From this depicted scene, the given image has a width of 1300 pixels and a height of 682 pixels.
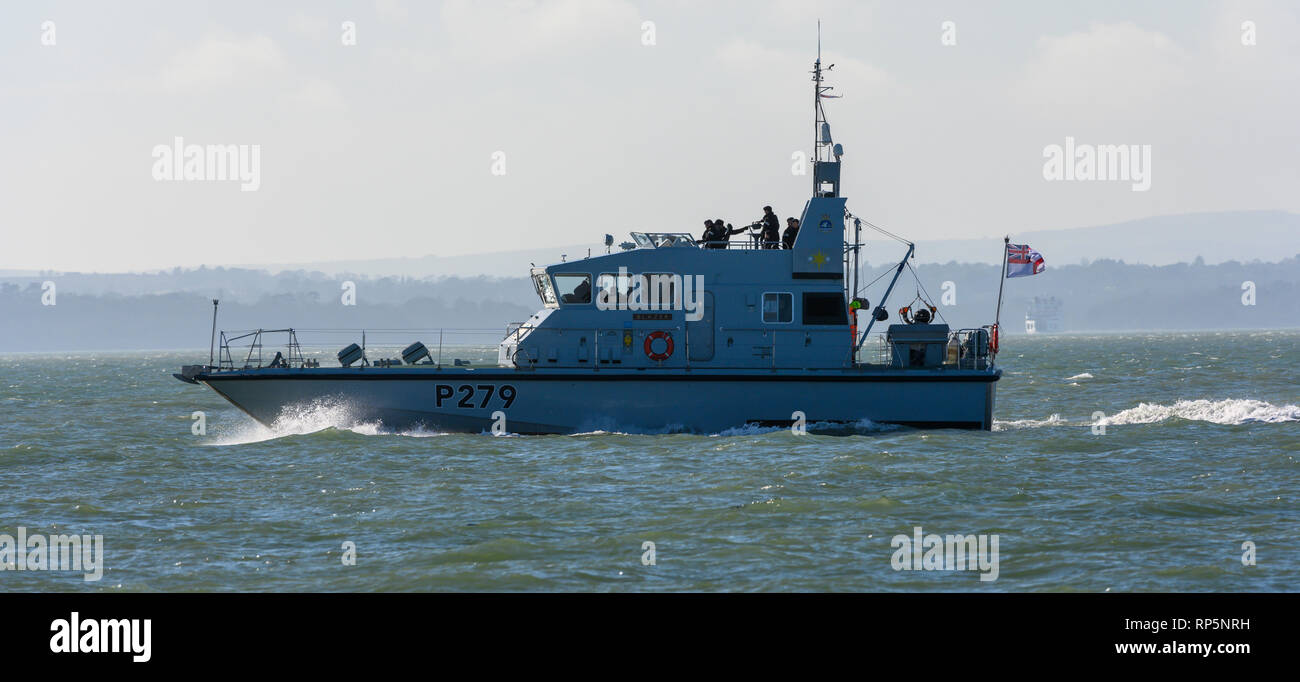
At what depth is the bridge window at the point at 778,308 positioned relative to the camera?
75.9ft

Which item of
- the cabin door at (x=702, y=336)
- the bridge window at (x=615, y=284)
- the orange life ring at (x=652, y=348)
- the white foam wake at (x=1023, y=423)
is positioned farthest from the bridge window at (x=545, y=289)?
the white foam wake at (x=1023, y=423)

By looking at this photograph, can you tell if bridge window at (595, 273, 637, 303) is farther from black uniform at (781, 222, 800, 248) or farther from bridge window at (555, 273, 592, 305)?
black uniform at (781, 222, 800, 248)

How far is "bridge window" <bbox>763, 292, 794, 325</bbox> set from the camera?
2312cm

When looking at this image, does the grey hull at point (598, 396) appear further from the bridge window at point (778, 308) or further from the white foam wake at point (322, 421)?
the bridge window at point (778, 308)

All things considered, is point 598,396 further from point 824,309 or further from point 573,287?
point 824,309

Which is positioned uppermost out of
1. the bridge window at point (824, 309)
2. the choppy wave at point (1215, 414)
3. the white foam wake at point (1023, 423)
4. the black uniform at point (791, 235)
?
the black uniform at point (791, 235)

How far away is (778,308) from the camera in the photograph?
75.9 feet

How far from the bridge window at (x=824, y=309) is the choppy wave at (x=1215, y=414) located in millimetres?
8485

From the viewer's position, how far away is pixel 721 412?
2280cm

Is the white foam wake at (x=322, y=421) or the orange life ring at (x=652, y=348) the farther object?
the orange life ring at (x=652, y=348)

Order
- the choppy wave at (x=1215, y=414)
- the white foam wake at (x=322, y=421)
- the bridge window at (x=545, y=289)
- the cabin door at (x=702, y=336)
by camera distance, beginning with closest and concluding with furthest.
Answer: the white foam wake at (x=322, y=421), the cabin door at (x=702, y=336), the bridge window at (x=545, y=289), the choppy wave at (x=1215, y=414)

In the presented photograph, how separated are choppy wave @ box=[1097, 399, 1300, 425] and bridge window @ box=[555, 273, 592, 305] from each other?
41.7ft
